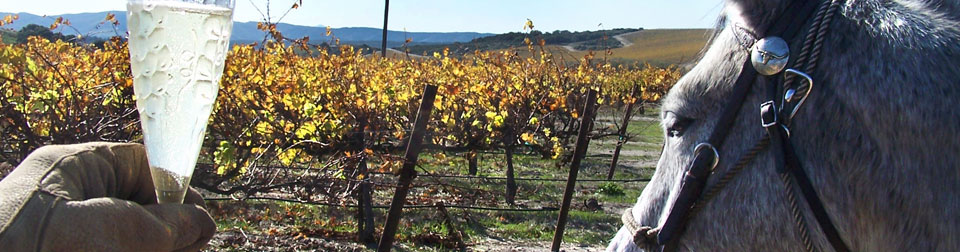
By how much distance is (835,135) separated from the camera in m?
1.13

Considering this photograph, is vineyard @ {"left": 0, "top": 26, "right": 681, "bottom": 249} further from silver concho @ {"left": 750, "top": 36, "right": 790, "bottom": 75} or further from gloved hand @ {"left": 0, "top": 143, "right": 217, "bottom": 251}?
silver concho @ {"left": 750, "top": 36, "right": 790, "bottom": 75}

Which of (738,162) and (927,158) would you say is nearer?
(927,158)

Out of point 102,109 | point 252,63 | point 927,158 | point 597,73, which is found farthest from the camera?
point 597,73

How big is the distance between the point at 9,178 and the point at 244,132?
4.76 metres

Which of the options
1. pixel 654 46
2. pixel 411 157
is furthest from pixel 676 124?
pixel 654 46

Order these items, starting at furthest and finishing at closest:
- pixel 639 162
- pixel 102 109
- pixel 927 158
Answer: pixel 639 162 < pixel 102 109 < pixel 927 158

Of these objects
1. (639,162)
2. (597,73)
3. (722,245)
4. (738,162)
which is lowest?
(639,162)

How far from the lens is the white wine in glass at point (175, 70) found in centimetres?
108

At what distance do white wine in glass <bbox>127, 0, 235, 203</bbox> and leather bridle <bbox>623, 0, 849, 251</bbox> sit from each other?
0.80 meters

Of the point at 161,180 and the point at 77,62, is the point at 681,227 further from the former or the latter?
the point at 77,62

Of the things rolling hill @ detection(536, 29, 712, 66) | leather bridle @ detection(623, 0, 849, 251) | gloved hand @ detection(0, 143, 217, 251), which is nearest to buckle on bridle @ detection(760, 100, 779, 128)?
leather bridle @ detection(623, 0, 849, 251)

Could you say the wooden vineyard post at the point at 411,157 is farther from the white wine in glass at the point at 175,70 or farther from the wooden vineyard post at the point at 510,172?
the white wine in glass at the point at 175,70

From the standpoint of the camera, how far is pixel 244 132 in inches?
231

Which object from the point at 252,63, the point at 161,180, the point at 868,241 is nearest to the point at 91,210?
the point at 161,180
